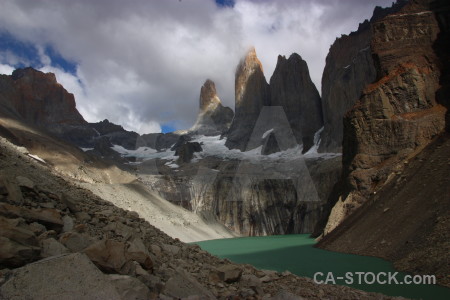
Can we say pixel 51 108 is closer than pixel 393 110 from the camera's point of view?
No

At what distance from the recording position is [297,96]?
109 meters

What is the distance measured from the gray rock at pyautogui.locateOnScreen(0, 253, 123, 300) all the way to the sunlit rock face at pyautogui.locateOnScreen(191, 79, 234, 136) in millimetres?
149974

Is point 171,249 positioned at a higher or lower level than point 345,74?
lower

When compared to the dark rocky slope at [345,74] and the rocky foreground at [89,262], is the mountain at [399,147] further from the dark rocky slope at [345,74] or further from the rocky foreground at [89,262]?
the dark rocky slope at [345,74]

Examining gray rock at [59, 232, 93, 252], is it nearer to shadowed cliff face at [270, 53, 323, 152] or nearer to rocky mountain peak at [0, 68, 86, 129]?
shadowed cliff face at [270, 53, 323, 152]

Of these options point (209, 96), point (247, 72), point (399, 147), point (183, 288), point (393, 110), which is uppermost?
point (209, 96)

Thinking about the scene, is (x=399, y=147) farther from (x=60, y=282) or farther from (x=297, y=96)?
(x=297, y=96)

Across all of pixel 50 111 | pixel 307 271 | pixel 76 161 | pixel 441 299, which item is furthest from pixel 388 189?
pixel 50 111

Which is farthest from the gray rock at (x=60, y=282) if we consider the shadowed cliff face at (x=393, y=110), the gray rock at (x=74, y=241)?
the shadowed cliff face at (x=393, y=110)

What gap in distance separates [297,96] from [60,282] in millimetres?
107508

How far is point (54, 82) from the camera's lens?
152m

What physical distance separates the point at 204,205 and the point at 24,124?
38404 millimetres

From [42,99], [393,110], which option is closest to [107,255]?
[393,110]

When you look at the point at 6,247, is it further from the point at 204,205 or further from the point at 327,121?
the point at 327,121
